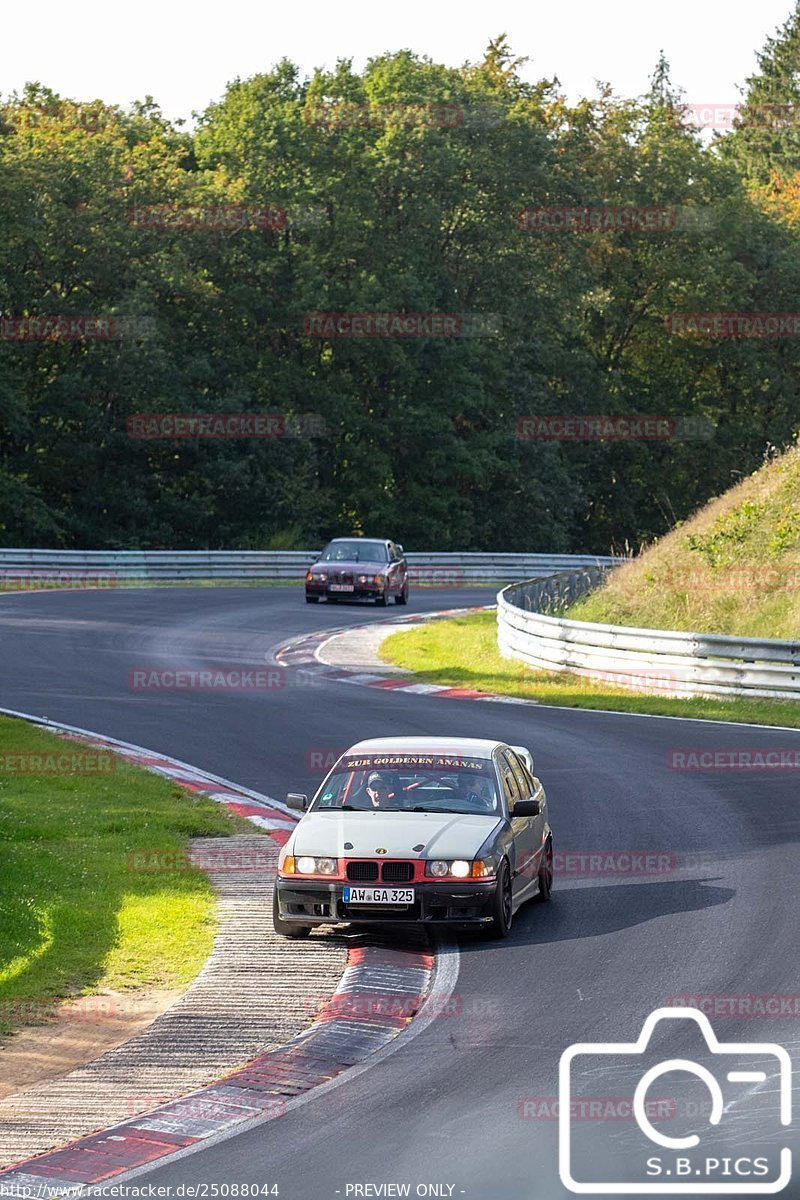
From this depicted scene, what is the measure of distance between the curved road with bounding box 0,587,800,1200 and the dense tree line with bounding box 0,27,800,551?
106 feet

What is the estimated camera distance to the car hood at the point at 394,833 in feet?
39.8

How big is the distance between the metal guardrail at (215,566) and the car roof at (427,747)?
34.3 m

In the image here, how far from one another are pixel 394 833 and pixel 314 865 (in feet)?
2.10

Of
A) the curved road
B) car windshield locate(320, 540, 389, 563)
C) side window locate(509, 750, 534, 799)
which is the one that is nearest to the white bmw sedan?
side window locate(509, 750, 534, 799)

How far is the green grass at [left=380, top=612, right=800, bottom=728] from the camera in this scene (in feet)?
81.9

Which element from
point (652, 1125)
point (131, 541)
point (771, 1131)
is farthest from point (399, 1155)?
point (131, 541)

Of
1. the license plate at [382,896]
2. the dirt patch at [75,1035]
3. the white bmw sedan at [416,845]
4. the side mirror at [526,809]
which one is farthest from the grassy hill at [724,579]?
the dirt patch at [75,1035]

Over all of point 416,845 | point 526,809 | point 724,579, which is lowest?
point 416,845

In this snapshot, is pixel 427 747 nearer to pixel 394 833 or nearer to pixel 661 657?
pixel 394 833

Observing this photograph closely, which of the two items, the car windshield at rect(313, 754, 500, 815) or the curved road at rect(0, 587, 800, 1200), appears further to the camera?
the car windshield at rect(313, 754, 500, 815)

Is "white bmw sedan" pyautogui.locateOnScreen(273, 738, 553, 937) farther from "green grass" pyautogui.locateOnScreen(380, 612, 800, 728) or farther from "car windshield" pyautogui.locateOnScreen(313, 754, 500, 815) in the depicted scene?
"green grass" pyautogui.locateOnScreen(380, 612, 800, 728)

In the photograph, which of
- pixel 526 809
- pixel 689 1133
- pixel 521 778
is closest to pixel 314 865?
pixel 526 809

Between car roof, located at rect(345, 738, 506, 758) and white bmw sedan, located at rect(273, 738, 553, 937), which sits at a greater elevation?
car roof, located at rect(345, 738, 506, 758)

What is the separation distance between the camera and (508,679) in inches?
1145
